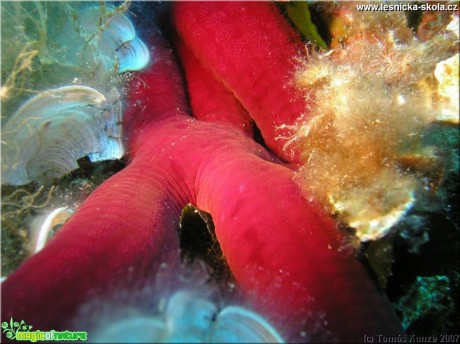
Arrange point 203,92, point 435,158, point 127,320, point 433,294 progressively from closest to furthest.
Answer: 1. point 127,320
2. point 435,158
3. point 433,294
4. point 203,92

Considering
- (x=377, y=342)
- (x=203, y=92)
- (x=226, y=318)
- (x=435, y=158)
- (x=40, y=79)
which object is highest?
(x=203, y=92)

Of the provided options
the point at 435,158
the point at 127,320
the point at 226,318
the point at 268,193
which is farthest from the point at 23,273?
the point at 435,158

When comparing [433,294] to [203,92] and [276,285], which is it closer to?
[276,285]

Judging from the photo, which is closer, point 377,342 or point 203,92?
point 377,342

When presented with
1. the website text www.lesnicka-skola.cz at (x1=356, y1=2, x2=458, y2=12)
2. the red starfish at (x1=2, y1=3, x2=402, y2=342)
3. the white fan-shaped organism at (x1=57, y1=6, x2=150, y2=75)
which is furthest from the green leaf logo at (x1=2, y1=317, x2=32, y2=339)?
the website text www.lesnicka-skola.cz at (x1=356, y1=2, x2=458, y2=12)

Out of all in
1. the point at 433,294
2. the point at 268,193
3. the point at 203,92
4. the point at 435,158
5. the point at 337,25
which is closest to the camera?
the point at 435,158

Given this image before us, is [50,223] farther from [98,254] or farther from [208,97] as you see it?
[208,97]
